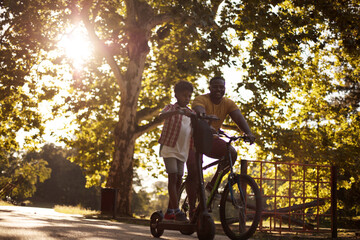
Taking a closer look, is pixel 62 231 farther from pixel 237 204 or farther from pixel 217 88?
pixel 217 88

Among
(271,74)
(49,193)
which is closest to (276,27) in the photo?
(271,74)

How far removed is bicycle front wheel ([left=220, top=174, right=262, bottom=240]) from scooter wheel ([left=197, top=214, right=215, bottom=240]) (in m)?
0.24

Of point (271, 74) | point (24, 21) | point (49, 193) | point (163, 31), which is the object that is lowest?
point (49, 193)

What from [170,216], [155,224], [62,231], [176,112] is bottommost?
[62,231]

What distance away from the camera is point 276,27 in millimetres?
13320

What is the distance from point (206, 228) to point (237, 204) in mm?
603

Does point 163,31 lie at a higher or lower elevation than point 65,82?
higher

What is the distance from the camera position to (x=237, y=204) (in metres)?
4.76

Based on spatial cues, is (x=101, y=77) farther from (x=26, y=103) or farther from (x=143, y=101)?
(x=26, y=103)

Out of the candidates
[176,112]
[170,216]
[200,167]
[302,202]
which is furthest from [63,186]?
[176,112]

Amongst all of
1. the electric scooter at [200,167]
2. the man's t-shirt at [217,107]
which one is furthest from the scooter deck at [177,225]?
the man's t-shirt at [217,107]

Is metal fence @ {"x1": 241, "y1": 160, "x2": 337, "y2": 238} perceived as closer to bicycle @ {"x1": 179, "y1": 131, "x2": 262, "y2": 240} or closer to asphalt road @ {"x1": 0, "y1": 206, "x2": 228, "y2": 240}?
asphalt road @ {"x1": 0, "y1": 206, "x2": 228, "y2": 240}

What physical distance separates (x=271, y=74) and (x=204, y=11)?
507 cm

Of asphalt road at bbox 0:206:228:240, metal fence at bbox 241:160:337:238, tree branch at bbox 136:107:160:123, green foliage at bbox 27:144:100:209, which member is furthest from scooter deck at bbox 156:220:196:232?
green foliage at bbox 27:144:100:209
